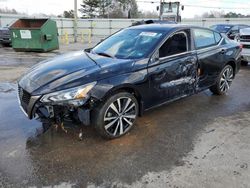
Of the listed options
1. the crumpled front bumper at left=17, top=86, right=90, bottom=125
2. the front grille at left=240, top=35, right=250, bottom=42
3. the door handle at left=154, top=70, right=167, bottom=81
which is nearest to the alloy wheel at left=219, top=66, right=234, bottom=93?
the door handle at left=154, top=70, right=167, bottom=81

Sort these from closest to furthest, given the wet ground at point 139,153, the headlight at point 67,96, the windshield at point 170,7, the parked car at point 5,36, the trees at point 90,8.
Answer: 1. the wet ground at point 139,153
2. the headlight at point 67,96
3. the parked car at point 5,36
4. the windshield at point 170,7
5. the trees at point 90,8

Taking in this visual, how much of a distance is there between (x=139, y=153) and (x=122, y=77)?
1.06 metres

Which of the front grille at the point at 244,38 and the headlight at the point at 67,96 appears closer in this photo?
the headlight at the point at 67,96

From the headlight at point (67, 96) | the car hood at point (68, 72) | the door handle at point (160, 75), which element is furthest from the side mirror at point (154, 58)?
the headlight at point (67, 96)

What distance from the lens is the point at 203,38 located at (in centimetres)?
521

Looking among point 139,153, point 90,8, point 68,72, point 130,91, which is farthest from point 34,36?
point 90,8

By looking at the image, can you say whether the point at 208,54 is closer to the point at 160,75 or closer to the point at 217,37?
the point at 217,37

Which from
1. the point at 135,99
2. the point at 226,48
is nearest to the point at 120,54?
the point at 135,99

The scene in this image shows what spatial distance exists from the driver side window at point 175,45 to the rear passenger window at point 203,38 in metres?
0.33

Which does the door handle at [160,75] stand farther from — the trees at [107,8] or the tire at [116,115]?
the trees at [107,8]

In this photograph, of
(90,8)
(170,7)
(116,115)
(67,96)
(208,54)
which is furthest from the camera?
(90,8)

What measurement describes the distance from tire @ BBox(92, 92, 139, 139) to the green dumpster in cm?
1074

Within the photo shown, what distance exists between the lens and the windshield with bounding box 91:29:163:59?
13.9ft

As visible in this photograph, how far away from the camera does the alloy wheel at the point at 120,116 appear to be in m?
3.69
